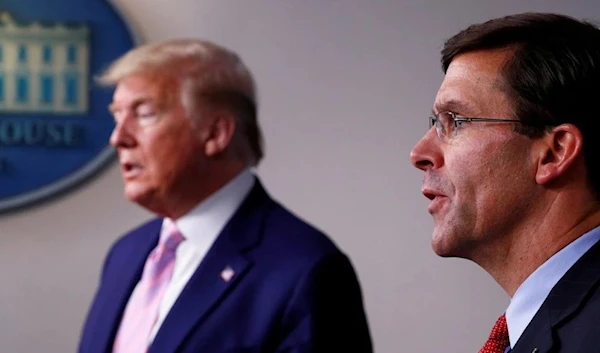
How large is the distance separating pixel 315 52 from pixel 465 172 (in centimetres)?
189

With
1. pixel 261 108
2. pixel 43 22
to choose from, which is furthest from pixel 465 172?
pixel 43 22

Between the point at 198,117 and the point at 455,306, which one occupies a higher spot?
the point at 198,117

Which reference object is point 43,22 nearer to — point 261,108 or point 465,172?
point 261,108

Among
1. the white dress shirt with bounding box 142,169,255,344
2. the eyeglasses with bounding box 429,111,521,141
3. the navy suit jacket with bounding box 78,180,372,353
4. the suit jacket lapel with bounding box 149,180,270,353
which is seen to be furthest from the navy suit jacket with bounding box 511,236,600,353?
the white dress shirt with bounding box 142,169,255,344

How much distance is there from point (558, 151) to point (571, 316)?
23cm

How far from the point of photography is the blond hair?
2205 mm

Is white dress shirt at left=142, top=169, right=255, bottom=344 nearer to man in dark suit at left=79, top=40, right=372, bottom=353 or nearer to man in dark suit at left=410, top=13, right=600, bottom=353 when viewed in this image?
man in dark suit at left=79, top=40, right=372, bottom=353

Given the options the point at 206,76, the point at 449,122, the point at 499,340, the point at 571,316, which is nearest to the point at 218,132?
the point at 206,76

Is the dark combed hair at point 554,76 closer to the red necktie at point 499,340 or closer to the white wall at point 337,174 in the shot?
the red necktie at point 499,340

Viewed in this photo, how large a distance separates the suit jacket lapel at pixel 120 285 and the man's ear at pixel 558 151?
1.09 m

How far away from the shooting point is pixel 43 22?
319 centimetres

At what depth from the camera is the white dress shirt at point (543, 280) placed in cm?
131

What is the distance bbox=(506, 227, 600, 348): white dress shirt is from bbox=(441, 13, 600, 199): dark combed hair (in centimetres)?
8

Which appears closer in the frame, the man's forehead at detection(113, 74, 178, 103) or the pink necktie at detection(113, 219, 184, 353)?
the pink necktie at detection(113, 219, 184, 353)
